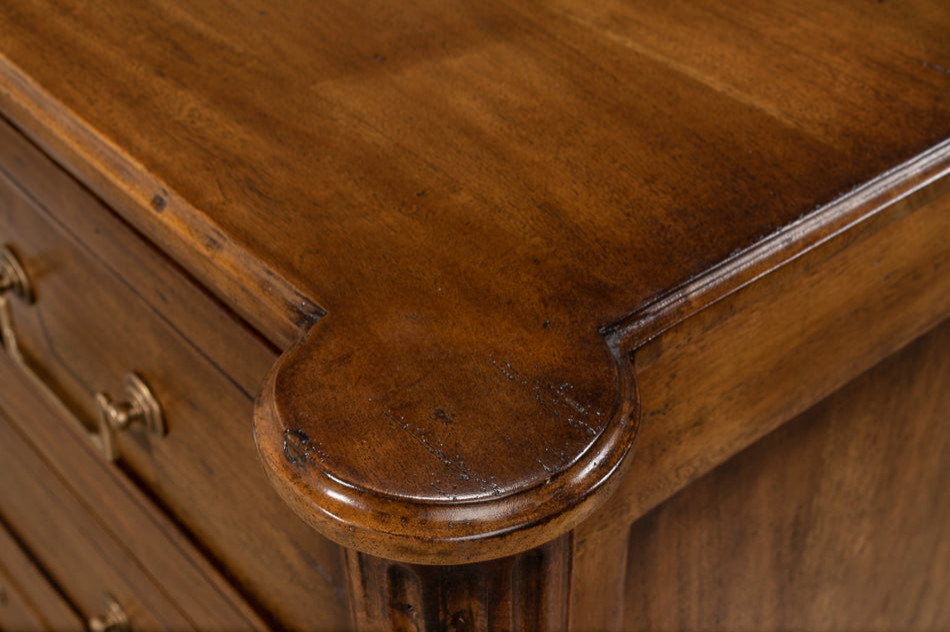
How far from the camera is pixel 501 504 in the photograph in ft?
0.97

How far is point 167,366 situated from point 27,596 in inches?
22.1

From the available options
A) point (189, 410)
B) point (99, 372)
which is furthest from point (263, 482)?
point (99, 372)

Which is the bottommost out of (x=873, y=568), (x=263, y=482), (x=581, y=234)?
(x=873, y=568)

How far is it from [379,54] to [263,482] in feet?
0.74

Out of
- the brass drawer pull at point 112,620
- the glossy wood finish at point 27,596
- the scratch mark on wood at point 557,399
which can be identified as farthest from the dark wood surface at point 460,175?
the glossy wood finish at point 27,596

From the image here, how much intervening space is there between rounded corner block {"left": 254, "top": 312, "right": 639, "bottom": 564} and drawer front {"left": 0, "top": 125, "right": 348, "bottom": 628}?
94 mm

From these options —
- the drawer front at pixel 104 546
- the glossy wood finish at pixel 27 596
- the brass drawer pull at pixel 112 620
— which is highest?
the drawer front at pixel 104 546

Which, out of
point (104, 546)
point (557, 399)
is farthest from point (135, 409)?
point (557, 399)

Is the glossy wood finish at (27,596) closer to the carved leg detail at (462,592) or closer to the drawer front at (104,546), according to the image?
the drawer front at (104,546)

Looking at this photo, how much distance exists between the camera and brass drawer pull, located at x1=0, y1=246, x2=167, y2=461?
1.79 ft

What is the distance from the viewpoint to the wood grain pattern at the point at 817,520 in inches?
19.1

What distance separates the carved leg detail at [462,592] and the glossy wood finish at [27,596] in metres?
0.59

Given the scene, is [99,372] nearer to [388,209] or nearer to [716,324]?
[388,209]

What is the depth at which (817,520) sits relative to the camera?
55 centimetres
